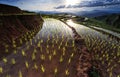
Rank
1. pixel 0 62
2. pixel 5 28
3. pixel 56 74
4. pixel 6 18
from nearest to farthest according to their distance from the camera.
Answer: pixel 56 74 → pixel 0 62 → pixel 5 28 → pixel 6 18

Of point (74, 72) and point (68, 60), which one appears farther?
point (68, 60)

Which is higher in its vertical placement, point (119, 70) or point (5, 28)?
point (5, 28)

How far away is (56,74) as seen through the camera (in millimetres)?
14375

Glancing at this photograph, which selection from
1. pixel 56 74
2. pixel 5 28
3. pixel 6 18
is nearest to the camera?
pixel 56 74

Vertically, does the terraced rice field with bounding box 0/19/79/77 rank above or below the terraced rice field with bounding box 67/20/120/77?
above

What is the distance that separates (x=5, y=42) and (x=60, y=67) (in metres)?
9.17

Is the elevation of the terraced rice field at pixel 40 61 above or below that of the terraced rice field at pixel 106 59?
above

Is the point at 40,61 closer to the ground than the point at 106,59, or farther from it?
farther from it

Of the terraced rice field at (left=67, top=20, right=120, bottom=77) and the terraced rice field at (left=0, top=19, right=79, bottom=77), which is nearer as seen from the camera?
the terraced rice field at (left=0, top=19, right=79, bottom=77)

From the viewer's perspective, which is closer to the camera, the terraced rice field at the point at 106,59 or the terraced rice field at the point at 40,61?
the terraced rice field at the point at 40,61

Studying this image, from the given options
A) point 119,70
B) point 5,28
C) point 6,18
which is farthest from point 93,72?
point 6,18

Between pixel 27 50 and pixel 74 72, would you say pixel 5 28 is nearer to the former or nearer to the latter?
pixel 27 50

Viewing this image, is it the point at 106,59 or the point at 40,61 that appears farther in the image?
the point at 106,59

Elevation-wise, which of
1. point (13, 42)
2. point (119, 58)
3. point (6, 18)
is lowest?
point (119, 58)
